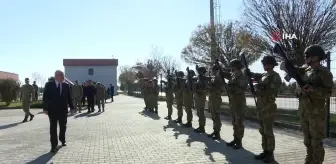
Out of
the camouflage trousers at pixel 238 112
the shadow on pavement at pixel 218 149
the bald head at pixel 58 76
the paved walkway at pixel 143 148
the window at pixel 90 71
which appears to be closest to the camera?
the shadow on pavement at pixel 218 149

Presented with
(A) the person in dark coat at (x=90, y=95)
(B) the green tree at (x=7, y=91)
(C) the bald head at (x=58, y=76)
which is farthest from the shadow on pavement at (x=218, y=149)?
(B) the green tree at (x=7, y=91)

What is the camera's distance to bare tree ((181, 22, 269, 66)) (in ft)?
53.5

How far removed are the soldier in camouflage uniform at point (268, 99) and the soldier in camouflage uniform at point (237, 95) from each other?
0.97 meters

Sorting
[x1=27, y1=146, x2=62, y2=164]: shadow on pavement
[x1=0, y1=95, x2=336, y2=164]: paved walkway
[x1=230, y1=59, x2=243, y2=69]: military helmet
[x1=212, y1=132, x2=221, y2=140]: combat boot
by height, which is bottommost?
[x1=27, y1=146, x2=62, y2=164]: shadow on pavement

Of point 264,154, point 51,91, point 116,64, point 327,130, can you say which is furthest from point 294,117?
point 116,64

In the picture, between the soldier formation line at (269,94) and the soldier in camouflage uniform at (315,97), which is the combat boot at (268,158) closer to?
the soldier formation line at (269,94)

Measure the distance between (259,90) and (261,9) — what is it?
8958 millimetres

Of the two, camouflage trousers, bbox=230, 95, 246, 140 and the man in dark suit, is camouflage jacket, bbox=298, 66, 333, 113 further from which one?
the man in dark suit

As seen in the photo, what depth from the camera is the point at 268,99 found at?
6953 mm

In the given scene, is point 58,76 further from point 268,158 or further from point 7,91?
point 7,91

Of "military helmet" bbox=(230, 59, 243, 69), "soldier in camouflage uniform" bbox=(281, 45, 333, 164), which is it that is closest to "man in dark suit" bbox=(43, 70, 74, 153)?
"military helmet" bbox=(230, 59, 243, 69)

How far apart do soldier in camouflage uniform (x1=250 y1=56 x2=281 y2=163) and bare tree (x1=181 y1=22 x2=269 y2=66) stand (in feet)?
30.5

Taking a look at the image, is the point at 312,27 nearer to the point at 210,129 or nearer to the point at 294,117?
the point at 294,117

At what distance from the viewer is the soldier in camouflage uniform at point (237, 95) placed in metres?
8.05
